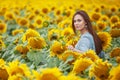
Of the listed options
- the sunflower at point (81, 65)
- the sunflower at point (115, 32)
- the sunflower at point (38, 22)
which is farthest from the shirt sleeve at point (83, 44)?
the sunflower at point (38, 22)

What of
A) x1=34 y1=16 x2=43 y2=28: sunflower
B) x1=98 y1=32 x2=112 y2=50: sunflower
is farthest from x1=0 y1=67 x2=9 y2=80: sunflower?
x1=34 y1=16 x2=43 y2=28: sunflower

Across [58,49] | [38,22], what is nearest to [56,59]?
[58,49]

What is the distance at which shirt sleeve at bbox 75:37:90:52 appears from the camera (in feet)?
18.0

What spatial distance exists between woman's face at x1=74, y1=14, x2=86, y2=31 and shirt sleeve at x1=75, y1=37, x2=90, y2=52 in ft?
0.88

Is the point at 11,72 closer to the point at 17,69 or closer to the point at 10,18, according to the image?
the point at 17,69

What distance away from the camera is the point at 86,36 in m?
5.70

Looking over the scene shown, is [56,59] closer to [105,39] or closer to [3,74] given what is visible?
[3,74]

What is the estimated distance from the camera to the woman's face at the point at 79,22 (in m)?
5.89

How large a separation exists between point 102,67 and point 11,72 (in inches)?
30.3

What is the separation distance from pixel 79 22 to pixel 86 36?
0.93ft

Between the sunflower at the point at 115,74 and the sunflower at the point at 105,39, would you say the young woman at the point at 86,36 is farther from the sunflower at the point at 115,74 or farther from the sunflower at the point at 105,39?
the sunflower at the point at 115,74

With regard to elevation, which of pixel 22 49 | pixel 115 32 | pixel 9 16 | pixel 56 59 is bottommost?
pixel 115 32

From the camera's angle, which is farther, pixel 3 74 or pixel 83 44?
pixel 83 44

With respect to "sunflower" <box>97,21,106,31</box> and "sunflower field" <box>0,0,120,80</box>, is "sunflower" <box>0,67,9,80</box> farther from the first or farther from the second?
"sunflower" <box>97,21,106,31</box>
